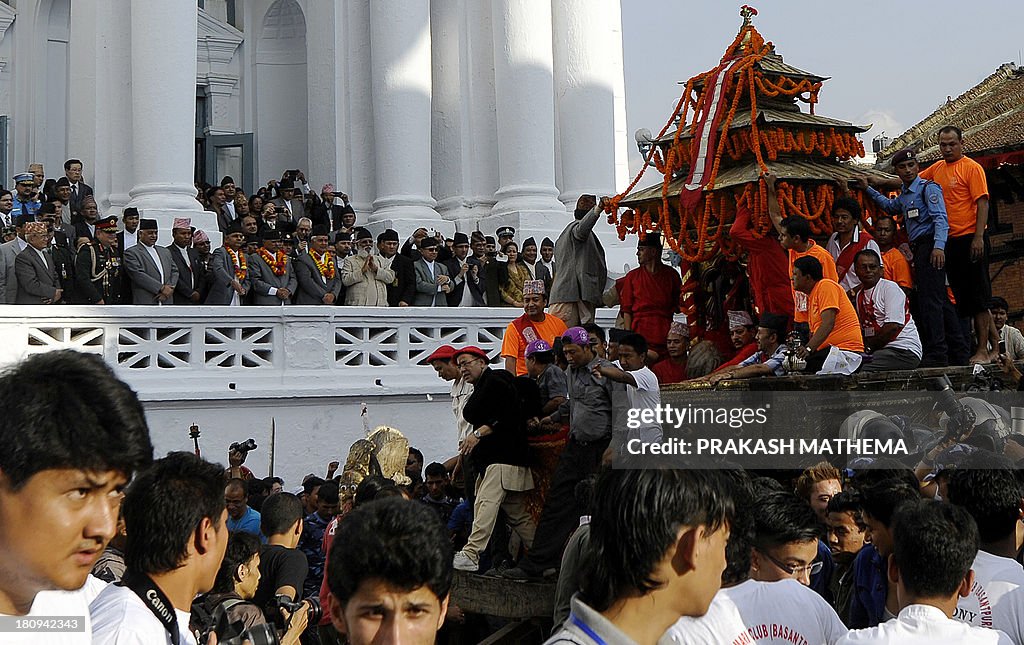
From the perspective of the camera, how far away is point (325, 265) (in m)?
15.6

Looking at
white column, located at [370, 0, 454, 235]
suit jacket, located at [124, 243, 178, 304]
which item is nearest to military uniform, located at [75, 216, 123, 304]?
suit jacket, located at [124, 243, 178, 304]

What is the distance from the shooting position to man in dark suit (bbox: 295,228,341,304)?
50.2 feet

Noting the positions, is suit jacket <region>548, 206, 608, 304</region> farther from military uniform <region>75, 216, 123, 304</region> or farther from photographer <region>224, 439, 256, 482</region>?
military uniform <region>75, 216, 123, 304</region>

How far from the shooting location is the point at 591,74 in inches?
893

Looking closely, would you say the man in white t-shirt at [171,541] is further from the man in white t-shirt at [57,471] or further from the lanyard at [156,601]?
the man in white t-shirt at [57,471]

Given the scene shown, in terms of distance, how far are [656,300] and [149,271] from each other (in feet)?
20.8

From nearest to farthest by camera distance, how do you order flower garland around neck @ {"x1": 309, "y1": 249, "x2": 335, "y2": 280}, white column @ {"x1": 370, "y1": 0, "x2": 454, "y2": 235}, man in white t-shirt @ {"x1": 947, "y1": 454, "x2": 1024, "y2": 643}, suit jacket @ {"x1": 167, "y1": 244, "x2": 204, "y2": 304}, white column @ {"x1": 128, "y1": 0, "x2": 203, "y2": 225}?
man in white t-shirt @ {"x1": 947, "y1": 454, "x2": 1024, "y2": 643} → suit jacket @ {"x1": 167, "y1": 244, "x2": 204, "y2": 304} → flower garland around neck @ {"x1": 309, "y1": 249, "x2": 335, "y2": 280} → white column @ {"x1": 128, "y1": 0, "x2": 203, "y2": 225} → white column @ {"x1": 370, "y1": 0, "x2": 454, "y2": 235}

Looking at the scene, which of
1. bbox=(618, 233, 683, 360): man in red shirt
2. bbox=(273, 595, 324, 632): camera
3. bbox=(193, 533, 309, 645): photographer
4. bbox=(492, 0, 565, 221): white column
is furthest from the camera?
bbox=(492, 0, 565, 221): white column

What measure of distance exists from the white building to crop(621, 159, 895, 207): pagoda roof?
418 inches

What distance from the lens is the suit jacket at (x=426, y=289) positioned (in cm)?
1641

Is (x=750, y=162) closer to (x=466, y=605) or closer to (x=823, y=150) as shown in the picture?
(x=823, y=150)

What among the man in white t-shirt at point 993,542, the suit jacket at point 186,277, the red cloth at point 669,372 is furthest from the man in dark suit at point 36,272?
the man in white t-shirt at point 993,542

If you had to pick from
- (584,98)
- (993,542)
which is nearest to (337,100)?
(584,98)

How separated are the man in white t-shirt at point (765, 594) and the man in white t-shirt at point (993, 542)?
0.55 meters
